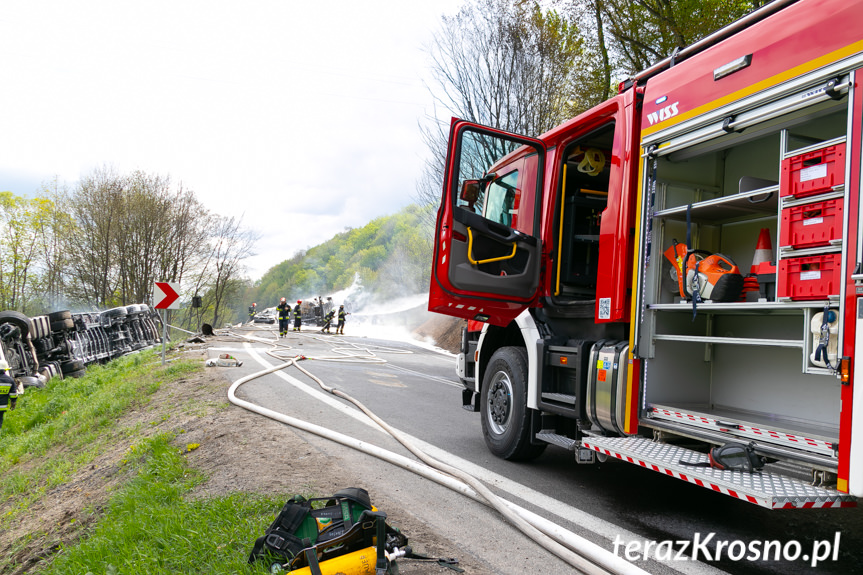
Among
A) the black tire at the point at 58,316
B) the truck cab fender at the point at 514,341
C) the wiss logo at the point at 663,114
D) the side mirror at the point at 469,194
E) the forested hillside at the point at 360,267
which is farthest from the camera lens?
the forested hillside at the point at 360,267

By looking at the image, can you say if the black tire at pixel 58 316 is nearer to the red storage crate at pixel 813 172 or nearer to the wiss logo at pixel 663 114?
the wiss logo at pixel 663 114

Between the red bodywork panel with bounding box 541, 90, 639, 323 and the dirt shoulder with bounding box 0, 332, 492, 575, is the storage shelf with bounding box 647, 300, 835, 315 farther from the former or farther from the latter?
the dirt shoulder with bounding box 0, 332, 492, 575

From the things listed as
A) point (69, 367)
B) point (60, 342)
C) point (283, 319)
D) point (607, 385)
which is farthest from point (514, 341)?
point (283, 319)

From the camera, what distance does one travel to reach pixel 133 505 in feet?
13.4

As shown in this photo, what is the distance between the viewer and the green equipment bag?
2580 millimetres

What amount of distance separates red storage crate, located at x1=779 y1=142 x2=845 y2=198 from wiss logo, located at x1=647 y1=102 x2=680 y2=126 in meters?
0.91

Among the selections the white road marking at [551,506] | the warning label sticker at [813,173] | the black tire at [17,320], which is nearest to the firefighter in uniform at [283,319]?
the black tire at [17,320]

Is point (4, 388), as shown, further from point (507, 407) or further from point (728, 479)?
point (728, 479)

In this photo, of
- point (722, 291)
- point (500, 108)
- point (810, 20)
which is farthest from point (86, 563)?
point (500, 108)

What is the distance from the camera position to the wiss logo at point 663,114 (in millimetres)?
3778

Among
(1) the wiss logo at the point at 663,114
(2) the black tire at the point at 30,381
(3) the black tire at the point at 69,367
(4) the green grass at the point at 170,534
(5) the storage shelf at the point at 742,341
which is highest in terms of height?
(1) the wiss logo at the point at 663,114

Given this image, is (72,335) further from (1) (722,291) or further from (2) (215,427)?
(1) (722,291)

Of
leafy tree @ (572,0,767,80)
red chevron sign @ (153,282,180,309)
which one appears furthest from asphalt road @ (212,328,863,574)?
leafy tree @ (572,0,767,80)

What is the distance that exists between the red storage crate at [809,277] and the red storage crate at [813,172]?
1.12ft
